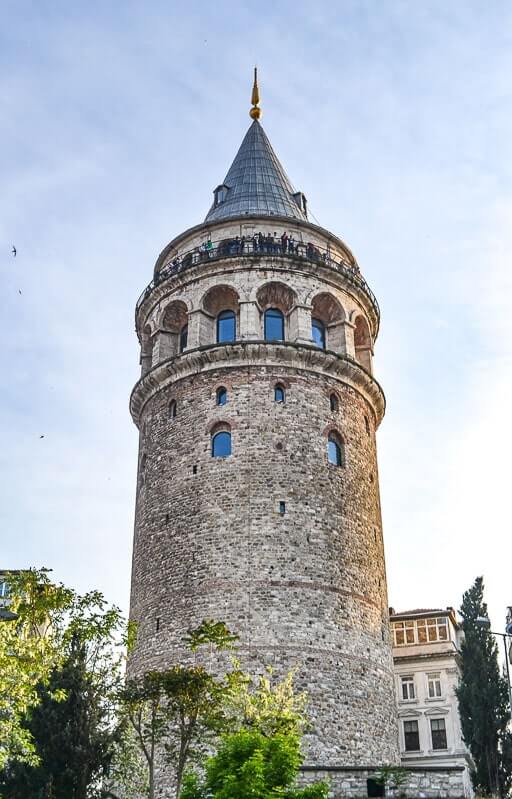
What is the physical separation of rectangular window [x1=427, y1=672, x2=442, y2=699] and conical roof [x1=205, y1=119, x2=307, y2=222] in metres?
20.5

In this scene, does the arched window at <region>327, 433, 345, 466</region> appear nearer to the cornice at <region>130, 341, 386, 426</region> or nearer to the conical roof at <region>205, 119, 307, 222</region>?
the cornice at <region>130, 341, 386, 426</region>

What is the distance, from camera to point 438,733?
139ft

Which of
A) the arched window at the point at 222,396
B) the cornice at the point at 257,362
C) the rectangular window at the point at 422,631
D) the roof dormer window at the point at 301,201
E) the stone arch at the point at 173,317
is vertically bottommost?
the rectangular window at the point at 422,631

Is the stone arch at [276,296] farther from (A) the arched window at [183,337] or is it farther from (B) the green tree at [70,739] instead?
(B) the green tree at [70,739]

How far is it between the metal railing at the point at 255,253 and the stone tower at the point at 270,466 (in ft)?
0.25

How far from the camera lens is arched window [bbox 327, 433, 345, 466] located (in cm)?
3212

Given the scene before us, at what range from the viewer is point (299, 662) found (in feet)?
92.5

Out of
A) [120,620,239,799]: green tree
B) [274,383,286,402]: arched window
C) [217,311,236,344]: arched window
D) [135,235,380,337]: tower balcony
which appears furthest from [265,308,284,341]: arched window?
[120,620,239,799]: green tree

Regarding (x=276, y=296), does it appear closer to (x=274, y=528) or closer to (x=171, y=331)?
(x=171, y=331)

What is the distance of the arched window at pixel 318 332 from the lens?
34553 mm

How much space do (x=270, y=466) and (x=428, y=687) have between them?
17783mm

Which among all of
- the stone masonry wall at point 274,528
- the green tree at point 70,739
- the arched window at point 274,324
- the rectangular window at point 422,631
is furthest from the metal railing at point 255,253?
the rectangular window at point 422,631

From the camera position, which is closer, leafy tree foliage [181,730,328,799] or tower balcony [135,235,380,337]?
leafy tree foliage [181,730,328,799]

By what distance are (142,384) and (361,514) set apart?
8813mm
